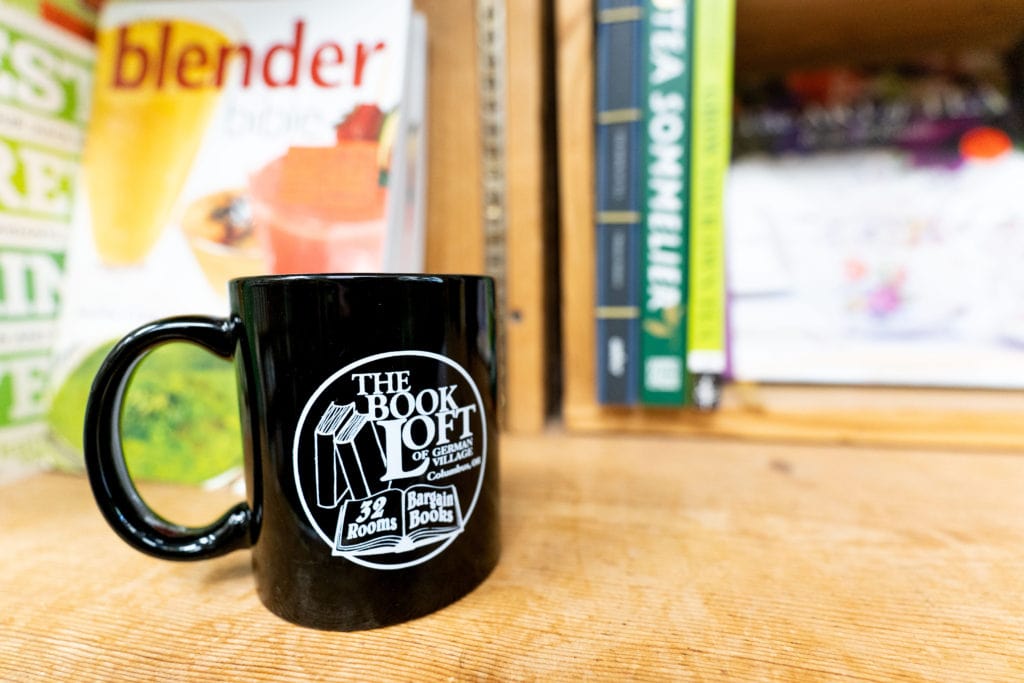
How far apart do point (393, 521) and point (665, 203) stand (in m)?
0.41

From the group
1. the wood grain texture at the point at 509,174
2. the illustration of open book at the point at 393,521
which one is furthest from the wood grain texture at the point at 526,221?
the illustration of open book at the point at 393,521

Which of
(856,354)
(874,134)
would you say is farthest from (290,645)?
(874,134)

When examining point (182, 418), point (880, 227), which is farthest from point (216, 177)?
point (880, 227)

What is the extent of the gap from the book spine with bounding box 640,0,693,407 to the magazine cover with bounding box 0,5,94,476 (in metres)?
0.53

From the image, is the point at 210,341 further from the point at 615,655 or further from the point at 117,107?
the point at 117,107

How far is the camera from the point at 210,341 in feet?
0.97

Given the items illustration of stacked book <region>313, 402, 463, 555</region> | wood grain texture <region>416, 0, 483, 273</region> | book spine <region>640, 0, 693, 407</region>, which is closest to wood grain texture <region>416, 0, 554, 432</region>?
wood grain texture <region>416, 0, 483, 273</region>

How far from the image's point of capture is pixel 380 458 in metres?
0.29

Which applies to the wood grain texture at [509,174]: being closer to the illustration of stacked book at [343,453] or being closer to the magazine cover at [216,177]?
the magazine cover at [216,177]

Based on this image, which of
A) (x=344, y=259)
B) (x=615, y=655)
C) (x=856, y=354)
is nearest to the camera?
(x=615, y=655)

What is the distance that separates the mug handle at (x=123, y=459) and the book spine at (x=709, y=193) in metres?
0.43

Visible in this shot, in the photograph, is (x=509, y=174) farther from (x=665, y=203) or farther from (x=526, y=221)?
(x=665, y=203)

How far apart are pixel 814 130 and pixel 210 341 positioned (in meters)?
0.67

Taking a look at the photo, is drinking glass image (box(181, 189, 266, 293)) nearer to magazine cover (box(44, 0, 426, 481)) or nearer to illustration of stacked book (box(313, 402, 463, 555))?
magazine cover (box(44, 0, 426, 481))
